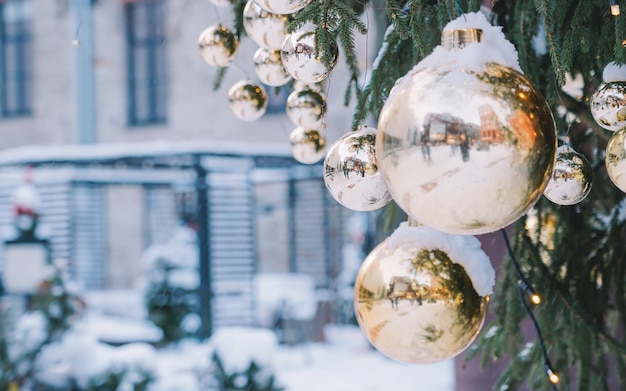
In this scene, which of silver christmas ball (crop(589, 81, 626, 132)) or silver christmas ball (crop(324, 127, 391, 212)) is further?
silver christmas ball (crop(589, 81, 626, 132))

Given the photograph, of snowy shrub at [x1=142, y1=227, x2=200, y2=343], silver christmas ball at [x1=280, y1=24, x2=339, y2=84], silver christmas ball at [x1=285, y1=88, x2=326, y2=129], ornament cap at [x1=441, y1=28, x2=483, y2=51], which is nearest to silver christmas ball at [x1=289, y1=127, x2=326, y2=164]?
silver christmas ball at [x1=285, y1=88, x2=326, y2=129]

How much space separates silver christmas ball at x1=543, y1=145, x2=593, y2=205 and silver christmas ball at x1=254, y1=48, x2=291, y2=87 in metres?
0.82

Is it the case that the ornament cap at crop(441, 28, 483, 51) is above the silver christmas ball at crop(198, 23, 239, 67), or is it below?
below

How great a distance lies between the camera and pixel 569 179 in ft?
4.60

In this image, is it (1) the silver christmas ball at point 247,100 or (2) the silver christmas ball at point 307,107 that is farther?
(1) the silver christmas ball at point 247,100

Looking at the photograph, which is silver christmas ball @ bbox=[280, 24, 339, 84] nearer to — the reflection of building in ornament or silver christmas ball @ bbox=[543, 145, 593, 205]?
silver christmas ball @ bbox=[543, 145, 593, 205]

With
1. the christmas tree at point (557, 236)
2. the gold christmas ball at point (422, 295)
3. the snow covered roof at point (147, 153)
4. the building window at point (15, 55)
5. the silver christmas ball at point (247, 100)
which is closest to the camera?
the gold christmas ball at point (422, 295)

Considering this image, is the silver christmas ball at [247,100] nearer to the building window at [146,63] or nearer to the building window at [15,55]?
the building window at [146,63]

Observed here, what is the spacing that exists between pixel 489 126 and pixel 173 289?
291 inches

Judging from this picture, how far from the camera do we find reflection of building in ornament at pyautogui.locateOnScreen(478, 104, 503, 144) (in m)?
0.88

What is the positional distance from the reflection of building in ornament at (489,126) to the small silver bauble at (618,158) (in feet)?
1.53

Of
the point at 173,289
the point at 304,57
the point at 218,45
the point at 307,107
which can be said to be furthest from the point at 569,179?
the point at 173,289

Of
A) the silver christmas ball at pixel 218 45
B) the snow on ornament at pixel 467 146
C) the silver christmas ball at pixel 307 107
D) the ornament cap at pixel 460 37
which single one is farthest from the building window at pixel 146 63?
the snow on ornament at pixel 467 146

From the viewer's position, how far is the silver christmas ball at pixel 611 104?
1424 mm
